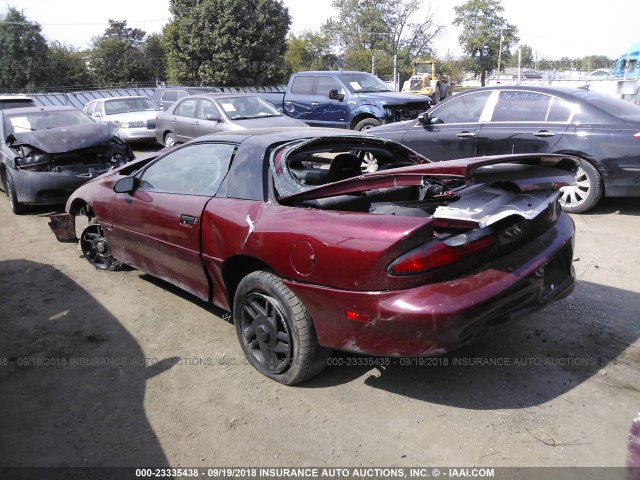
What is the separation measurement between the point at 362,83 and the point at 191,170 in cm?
882

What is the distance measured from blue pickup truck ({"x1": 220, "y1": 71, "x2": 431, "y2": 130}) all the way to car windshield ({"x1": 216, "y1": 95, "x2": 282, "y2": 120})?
1.67 meters

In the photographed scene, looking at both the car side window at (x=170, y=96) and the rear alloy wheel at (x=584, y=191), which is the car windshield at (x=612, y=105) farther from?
the car side window at (x=170, y=96)

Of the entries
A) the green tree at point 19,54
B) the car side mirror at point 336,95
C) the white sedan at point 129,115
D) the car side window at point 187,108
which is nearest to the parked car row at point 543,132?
the car side mirror at point 336,95

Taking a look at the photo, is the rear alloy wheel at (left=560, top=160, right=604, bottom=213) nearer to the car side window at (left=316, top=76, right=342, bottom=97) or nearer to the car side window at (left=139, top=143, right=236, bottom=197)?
the car side window at (left=139, top=143, right=236, bottom=197)

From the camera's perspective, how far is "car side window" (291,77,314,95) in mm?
12312

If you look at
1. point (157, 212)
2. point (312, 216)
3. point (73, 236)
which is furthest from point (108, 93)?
point (312, 216)

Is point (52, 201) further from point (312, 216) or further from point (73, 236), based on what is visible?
point (312, 216)

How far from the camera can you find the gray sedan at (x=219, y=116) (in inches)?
391

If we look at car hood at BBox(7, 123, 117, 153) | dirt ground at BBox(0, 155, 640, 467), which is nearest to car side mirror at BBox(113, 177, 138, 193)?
dirt ground at BBox(0, 155, 640, 467)

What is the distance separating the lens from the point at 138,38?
60719 mm

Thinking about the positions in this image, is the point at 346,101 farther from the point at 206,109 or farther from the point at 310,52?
the point at 310,52

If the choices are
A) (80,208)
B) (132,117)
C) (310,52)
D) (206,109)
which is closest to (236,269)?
(80,208)

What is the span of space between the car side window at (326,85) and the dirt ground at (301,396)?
8591 mm

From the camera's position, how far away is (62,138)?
757 centimetres
